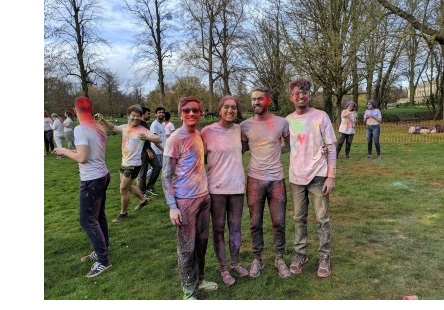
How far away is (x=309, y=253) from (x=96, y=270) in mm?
2263

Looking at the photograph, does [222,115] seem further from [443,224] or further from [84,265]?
[443,224]

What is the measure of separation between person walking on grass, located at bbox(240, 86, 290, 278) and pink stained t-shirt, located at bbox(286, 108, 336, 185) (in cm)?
13

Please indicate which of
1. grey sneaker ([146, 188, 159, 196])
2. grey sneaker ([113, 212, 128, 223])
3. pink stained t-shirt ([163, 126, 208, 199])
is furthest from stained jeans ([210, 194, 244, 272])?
grey sneaker ([146, 188, 159, 196])

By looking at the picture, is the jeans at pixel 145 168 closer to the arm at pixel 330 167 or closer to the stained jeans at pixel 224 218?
the stained jeans at pixel 224 218

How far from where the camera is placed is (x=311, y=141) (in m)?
3.12

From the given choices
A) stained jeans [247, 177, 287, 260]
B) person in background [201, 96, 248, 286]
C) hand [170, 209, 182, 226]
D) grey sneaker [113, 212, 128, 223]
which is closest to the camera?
hand [170, 209, 182, 226]

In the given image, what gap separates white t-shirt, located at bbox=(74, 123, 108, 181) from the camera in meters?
3.32

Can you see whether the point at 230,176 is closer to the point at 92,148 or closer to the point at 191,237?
the point at 191,237

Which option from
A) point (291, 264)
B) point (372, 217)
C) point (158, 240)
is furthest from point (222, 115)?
point (372, 217)

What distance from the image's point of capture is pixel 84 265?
3.67m

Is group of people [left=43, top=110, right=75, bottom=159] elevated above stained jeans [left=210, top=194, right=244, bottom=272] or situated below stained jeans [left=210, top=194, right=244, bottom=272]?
above

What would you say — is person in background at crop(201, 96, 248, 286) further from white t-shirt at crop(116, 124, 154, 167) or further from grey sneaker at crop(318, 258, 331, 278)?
white t-shirt at crop(116, 124, 154, 167)

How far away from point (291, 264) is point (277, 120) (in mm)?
1451

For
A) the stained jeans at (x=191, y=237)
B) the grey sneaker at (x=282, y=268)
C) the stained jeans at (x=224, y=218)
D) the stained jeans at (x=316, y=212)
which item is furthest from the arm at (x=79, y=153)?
the grey sneaker at (x=282, y=268)
